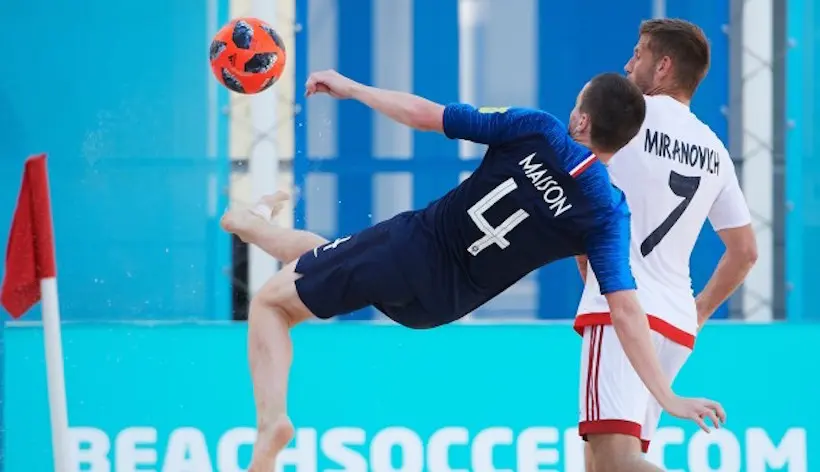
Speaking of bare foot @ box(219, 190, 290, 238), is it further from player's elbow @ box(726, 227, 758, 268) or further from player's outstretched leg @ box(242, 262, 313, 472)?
player's elbow @ box(726, 227, 758, 268)

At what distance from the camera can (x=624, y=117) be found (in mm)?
5078

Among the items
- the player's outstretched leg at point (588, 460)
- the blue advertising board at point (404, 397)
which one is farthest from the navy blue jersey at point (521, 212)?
the blue advertising board at point (404, 397)

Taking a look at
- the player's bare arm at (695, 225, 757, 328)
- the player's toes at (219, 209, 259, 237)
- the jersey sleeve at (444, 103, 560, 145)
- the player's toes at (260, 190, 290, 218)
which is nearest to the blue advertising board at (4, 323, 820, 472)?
the player's bare arm at (695, 225, 757, 328)

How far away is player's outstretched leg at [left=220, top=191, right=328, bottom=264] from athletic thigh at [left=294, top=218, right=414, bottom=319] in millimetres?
211

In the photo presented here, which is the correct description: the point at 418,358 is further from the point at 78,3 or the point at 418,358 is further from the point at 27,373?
the point at 78,3

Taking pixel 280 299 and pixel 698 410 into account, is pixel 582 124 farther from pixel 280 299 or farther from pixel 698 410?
pixel 280 299

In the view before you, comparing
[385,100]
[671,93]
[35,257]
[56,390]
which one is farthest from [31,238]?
[671,93]

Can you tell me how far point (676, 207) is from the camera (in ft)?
17.7

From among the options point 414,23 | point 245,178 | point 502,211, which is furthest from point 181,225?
point 502,211

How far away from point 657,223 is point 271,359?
129 centimetres

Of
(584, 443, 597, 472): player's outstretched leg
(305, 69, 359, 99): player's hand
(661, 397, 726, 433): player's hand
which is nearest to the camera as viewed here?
(661, 397, 726, 433): player's hand

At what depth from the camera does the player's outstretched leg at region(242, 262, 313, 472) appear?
5156mm

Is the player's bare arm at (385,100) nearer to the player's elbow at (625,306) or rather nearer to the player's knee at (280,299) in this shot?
the player's knee at (280,299)

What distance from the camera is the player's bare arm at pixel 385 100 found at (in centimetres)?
498
